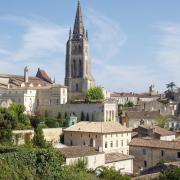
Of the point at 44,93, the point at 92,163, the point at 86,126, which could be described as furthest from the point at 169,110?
the point at 92,163

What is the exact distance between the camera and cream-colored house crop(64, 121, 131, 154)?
168 feet

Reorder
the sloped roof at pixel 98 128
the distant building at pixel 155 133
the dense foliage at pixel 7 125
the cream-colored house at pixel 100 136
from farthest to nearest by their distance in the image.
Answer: the distant building at pixel 155 133, the sloped roof at pixel 98 128, the cream-colored house at pixel 100 136, the dense foliage at pixel 7 125

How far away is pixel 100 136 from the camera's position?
50.8 meters

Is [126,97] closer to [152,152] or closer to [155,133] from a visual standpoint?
[155,133]

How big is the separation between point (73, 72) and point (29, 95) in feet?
88.1

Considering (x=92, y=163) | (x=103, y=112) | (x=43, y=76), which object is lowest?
(x=92, y=163)

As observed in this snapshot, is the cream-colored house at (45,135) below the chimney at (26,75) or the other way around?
below

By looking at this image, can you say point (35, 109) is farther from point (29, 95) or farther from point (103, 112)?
point (103, 112)

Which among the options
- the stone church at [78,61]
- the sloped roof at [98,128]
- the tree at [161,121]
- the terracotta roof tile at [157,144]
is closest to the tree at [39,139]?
the sloped roof at [98,128]

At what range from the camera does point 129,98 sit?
120 meters

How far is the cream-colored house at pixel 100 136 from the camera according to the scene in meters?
51.1

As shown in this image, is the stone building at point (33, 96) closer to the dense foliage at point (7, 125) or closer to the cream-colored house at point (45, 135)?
the dense foliage at point (7, 125)

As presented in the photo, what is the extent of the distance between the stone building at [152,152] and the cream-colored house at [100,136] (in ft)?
10.7

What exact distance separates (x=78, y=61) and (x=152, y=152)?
54.8 metres
